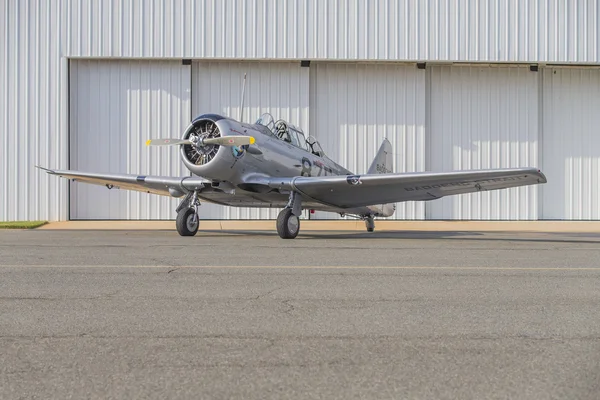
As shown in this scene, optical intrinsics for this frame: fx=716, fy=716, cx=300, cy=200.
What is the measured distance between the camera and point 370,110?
78.0ft

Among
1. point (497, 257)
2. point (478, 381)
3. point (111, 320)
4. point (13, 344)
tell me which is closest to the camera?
point (478, 381)

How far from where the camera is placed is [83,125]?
2297cm

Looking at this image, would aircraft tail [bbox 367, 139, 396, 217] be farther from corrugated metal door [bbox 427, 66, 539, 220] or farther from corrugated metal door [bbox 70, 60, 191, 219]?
corrugated metal door [bbox 70, 60, 191, 219]

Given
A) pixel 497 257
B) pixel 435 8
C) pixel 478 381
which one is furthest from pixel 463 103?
pixel 478 381

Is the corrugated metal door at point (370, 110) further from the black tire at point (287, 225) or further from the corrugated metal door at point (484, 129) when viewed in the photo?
the black tire at point (287, 225)

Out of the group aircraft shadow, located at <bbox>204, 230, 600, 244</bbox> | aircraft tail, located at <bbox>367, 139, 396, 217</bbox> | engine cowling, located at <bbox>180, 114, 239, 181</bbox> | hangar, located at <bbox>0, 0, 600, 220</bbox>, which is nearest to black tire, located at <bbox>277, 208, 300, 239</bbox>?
aircraft shadow, located at <bbox>204, 230, 600, 244</bbox>

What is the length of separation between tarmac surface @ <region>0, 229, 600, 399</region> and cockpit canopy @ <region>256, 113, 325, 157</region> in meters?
7.29

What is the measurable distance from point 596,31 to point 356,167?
354 inches

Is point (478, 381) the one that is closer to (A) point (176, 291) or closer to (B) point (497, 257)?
(A) point (176, 291)

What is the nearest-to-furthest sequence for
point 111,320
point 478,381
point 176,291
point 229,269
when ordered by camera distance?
point 478,381 < point 111,320 < point 176,291 < point 229,269

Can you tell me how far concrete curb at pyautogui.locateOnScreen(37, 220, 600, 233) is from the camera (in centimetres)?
2027

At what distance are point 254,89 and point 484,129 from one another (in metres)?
7.83

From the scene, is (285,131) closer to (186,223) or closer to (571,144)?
(186,223)

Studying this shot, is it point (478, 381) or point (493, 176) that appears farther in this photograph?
point (493, 176)
